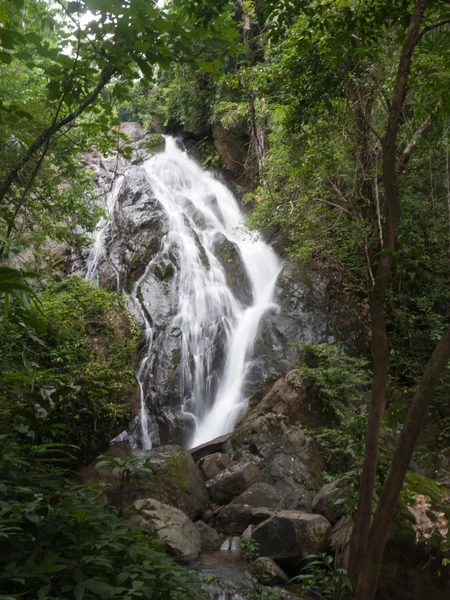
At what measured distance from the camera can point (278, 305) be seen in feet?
37.9

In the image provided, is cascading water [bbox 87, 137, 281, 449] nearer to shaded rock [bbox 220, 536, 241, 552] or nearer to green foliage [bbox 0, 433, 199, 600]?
shaded rock [bbox 220, 536, 241, 552]

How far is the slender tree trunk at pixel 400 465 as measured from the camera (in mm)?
2109

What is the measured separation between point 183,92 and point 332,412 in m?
14.4

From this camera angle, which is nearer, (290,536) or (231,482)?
(290,536)

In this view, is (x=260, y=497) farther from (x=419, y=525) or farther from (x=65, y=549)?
(x=65, y=549)

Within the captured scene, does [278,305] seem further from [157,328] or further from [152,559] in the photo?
[152,559]

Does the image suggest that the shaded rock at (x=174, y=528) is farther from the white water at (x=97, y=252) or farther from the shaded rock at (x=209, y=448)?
the white water at (x=97, y=252)

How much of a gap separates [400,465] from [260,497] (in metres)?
5.18

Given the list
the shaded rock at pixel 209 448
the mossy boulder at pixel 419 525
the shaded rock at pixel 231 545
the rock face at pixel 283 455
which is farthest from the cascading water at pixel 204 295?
the mossy boulder at pixel 419 525

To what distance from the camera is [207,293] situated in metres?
12.4

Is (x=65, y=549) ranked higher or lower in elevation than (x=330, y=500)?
lower

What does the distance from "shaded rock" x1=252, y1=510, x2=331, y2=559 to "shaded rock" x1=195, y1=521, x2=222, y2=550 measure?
638 mm

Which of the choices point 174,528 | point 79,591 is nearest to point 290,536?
point 174,528

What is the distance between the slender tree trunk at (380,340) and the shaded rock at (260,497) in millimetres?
4526
